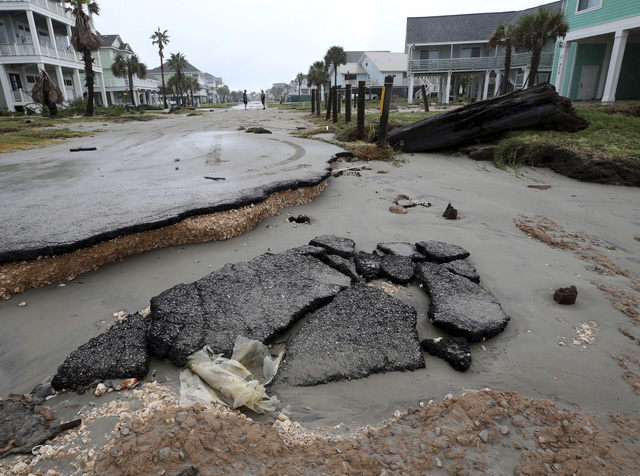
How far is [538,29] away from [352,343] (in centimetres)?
2024

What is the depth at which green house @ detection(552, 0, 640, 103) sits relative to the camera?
1532 centimetres

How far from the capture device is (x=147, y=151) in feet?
28.6

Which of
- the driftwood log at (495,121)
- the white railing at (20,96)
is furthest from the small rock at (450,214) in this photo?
the white railing at (20,96)

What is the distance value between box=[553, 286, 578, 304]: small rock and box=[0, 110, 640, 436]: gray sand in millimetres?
53

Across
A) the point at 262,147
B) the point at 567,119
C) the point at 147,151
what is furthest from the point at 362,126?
the point at 147,151

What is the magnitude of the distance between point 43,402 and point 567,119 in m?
10.6

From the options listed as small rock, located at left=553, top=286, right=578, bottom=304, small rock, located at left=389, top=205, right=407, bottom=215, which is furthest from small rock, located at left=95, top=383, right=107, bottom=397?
small rock, located at left=389, top=205, right=407, bottom=215

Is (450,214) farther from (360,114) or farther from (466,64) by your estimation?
(466,64)

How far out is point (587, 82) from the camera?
64.1 feet

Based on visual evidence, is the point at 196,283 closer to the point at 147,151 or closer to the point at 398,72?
the point at 147,151

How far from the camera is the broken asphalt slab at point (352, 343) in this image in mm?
2193

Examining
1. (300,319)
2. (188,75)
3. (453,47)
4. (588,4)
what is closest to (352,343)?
(300,319)

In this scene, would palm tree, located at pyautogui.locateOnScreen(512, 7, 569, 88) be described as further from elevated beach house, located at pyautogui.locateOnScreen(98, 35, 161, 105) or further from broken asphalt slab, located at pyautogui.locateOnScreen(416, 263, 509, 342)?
elevated beach house, located at pyautogui.locateOnScreen(98, 35, 161, 105)

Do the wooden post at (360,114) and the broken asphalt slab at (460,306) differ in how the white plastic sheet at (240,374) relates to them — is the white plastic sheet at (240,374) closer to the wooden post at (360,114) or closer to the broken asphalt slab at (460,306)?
the broken asphalt slab at (460,306)
